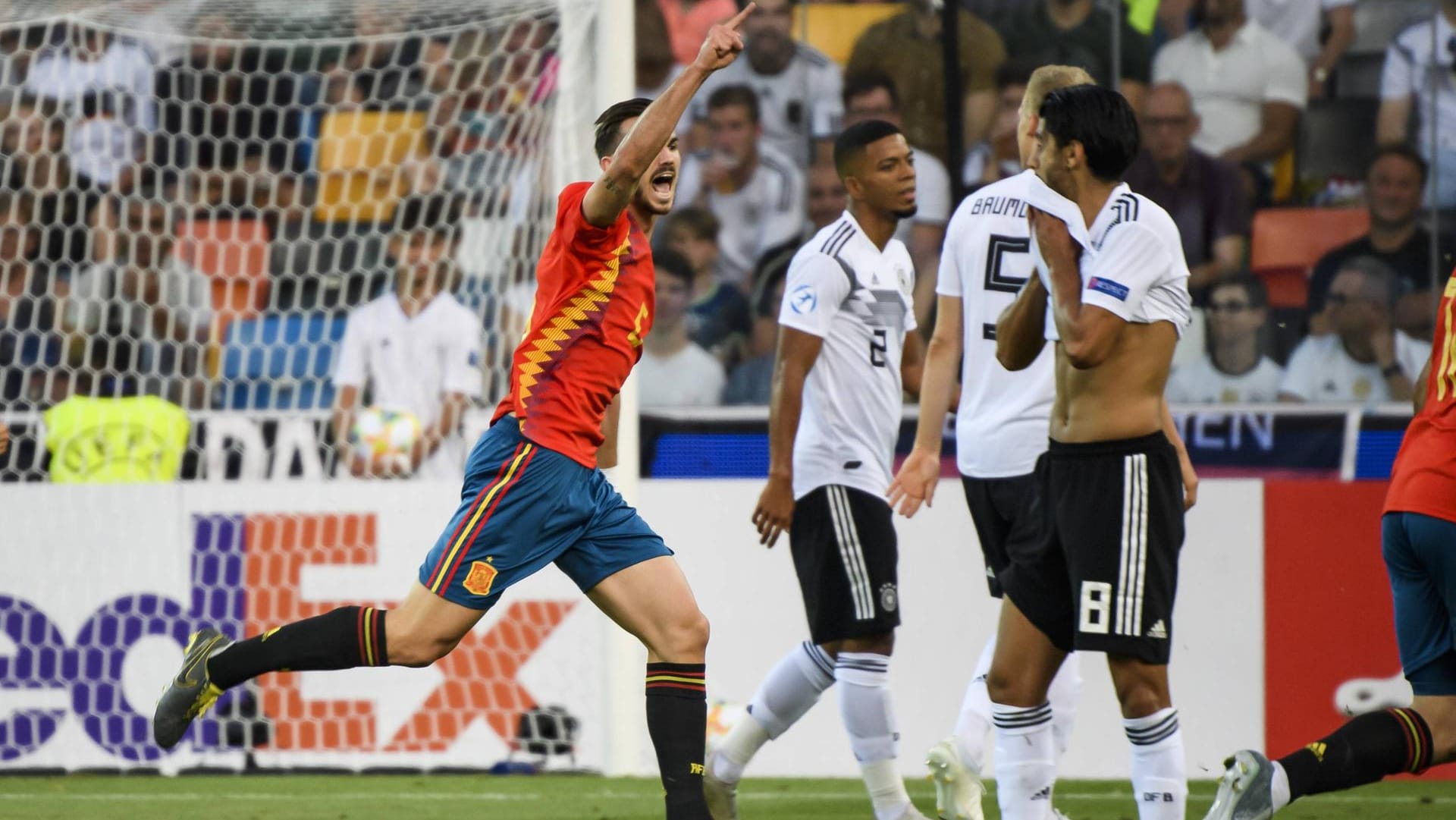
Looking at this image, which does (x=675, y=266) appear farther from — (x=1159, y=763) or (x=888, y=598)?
→ (x=1159, y=763)

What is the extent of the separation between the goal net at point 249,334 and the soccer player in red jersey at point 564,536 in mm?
2540

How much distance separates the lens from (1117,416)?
4055 millimetres

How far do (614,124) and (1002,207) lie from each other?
57.2 inches

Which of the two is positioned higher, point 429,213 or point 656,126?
point 429,213

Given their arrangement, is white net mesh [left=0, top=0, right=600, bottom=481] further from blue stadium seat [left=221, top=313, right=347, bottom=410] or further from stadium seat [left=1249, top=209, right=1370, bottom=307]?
stadium seat [left=1249, top=209, right=1370, bottom=307]

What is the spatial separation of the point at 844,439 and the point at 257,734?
3.00 metres

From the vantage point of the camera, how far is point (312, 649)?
4395 mm

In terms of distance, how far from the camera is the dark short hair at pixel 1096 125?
3969mm

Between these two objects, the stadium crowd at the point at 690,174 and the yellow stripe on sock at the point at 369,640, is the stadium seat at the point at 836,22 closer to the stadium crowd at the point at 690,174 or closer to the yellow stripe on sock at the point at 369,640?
the stadium crowd at the point at 690,174

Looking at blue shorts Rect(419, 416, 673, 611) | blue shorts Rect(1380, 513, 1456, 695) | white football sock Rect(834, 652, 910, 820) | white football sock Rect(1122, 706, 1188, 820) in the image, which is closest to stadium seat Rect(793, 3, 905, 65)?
white football sock Rect(834, 652, 910, 820)

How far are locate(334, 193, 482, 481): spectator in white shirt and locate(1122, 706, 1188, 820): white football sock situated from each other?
3.93 metres

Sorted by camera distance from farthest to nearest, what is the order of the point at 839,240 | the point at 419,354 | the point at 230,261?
the point at 230,261 → the point at 419,354 → the point at 839,240

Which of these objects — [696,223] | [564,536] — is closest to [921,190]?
[696,223]

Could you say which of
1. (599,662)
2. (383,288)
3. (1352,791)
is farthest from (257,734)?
(1352,791)
